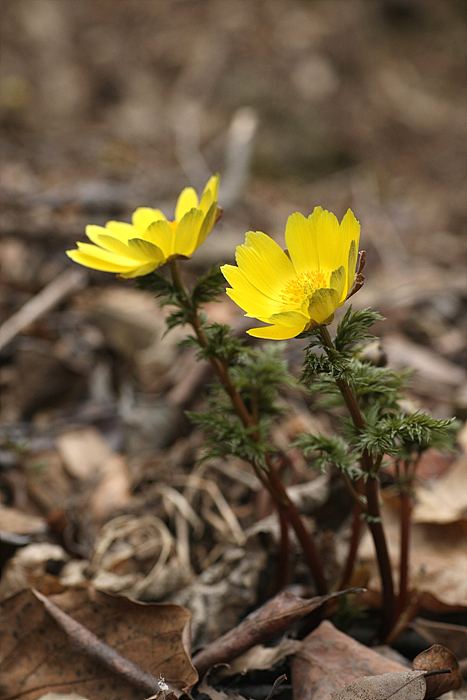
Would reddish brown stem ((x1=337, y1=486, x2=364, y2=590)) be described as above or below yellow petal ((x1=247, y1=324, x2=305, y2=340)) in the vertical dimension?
below

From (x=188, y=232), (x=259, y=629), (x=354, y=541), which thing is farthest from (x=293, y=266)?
(x=259, y=629)

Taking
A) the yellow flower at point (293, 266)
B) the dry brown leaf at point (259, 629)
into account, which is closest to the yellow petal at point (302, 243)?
the yellow flower at point (293, 266)

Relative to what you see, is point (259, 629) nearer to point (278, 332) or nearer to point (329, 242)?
point (278, 332)

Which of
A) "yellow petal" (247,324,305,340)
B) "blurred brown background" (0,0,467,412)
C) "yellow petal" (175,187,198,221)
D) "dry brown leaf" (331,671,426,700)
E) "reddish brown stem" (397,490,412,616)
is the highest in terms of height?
"blurred brown background" (0,0,467,412)

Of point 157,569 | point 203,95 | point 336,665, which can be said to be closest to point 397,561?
point 336,665

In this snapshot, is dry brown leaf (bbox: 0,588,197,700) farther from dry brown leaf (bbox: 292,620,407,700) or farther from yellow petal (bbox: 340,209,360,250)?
yellow petal (bbox: 340,209,360,250)

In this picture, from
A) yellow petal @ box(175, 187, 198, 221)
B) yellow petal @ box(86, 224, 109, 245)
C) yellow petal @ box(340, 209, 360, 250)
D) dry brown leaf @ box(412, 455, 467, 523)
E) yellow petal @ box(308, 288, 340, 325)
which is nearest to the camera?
yellow petal @ box(308, 288, 340, 325)

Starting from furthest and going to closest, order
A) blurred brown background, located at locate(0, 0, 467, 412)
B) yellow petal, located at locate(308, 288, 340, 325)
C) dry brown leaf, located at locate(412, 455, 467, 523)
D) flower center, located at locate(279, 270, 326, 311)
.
→ blurred brown background, located at locate(0, 0, 467, 412), dry brown leaf, located at locate(412, 455, 467, 523), flower center, located at locate(279, 270, 326, 311), yellow petal, located at locate(308, 288, 340, 325)

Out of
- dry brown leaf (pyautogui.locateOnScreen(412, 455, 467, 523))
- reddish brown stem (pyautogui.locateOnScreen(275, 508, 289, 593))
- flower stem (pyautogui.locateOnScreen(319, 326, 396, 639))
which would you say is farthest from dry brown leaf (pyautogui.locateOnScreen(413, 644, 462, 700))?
dry brown leaf (pyautogui.locateOnScreen(412, 455, 467, 523))
